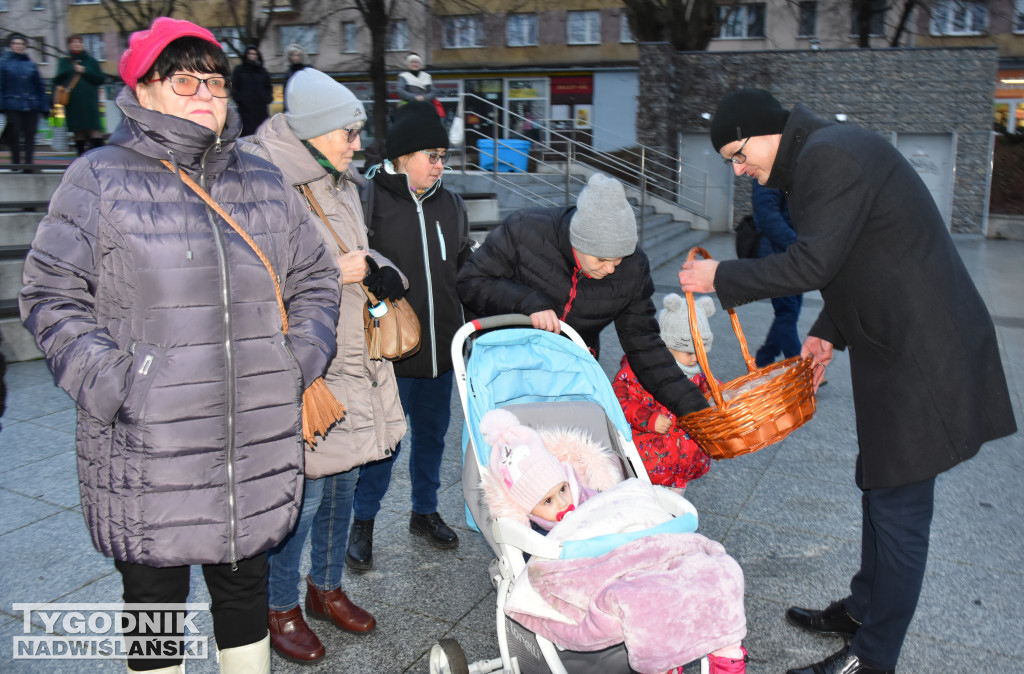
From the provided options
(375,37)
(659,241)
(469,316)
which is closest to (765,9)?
(659,241)

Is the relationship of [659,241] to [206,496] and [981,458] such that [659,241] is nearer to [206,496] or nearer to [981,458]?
[981,458]

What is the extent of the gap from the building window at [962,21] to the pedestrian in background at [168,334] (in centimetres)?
3248

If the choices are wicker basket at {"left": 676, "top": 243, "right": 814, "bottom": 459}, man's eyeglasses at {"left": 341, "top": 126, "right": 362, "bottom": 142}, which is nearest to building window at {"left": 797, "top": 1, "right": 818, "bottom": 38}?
wicker basket at {"left": 676, "top": 243, "right": 814, "bottom": 459}

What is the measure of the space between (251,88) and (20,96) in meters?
3.07

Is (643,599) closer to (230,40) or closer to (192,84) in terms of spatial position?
(192,84)

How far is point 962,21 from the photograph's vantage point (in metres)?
30.4

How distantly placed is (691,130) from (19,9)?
32.7 metres

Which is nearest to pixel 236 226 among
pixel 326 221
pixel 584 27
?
pixel 326 221

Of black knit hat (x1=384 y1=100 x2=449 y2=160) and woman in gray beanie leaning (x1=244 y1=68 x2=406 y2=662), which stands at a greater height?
black knit hat (x1=384 y1=100 x2=449 y2=160)

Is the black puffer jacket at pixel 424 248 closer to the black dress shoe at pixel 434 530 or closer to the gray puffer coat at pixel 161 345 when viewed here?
the black dress shoe at pixel 434 530

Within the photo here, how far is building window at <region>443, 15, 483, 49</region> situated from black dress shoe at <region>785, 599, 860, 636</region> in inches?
1309

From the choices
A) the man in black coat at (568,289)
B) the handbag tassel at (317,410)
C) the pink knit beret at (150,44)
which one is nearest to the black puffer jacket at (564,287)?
the man in black coat at (568,289)

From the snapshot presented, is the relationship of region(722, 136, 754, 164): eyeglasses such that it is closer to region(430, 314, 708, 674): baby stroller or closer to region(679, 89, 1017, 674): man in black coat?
region(679, 89, 1017, 674): man in black coat

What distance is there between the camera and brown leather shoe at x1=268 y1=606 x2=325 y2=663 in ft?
10.2
